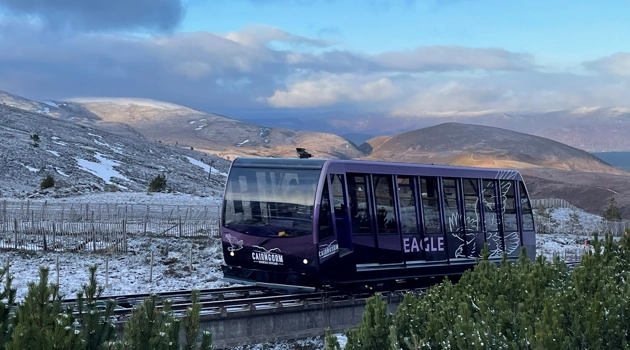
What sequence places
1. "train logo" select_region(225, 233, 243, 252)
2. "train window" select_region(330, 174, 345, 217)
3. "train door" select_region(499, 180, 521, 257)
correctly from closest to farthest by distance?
1. "train window" select_region(330, 174, 345, 217)
2. "train logo" select_region(225, 233, 243, 252)
3. "train door" select_region(499, 180, 521, 257)

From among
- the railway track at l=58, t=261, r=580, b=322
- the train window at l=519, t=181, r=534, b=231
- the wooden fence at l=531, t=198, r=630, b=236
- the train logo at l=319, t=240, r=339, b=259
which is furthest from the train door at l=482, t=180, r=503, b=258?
the wooden fence at l=531, t=198, r=630, b=236

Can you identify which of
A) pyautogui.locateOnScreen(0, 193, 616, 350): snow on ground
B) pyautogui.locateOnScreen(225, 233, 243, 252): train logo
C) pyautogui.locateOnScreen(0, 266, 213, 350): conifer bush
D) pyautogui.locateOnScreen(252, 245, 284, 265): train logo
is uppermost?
pyautogui.locateOnScreen(0, 266, 213, 350): conifer bush

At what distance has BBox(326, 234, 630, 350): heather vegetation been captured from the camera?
780cm

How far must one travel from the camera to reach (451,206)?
18.7 meters

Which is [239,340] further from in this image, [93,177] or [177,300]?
[93,177]

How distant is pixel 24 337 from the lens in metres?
5.93

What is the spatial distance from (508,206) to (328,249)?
25.2ft

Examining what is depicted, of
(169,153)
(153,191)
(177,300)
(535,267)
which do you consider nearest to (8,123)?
(169,153)

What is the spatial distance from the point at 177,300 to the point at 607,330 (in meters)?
9.92

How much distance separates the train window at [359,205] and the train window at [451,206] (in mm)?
2979

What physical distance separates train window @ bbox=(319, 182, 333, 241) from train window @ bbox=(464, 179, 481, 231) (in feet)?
17.0

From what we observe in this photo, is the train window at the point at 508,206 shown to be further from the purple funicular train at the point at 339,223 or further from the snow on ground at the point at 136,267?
the snow on ground at the point at 136,267

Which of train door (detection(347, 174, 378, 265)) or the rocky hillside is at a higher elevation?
the rocky hillside

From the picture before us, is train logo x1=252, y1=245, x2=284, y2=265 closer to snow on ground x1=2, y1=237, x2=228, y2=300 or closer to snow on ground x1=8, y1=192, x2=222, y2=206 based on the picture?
snow on ground x1=2, y1=237, x2=228, y2=300
